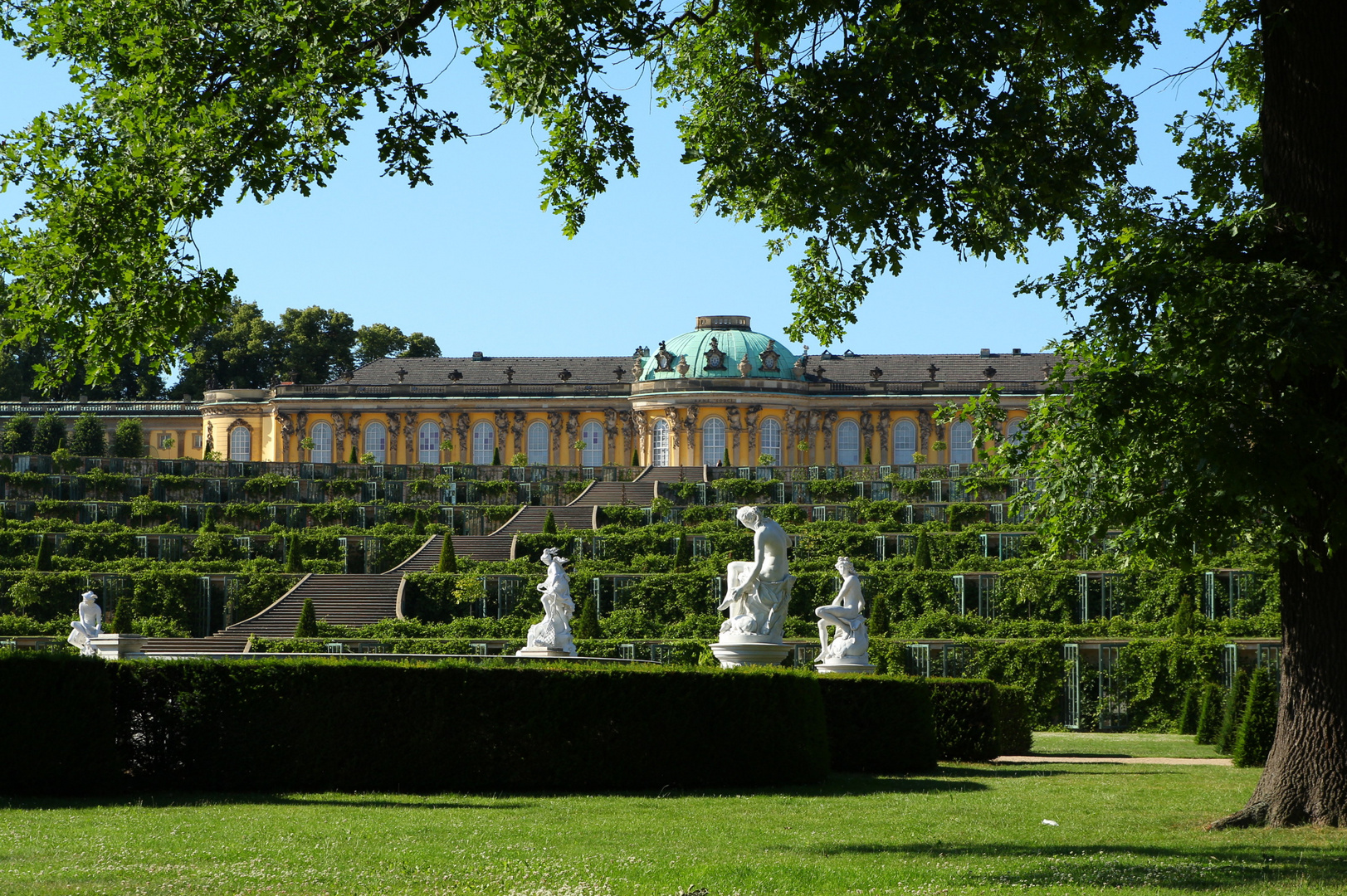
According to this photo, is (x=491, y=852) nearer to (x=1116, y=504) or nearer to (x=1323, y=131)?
(x=1116, y=504)

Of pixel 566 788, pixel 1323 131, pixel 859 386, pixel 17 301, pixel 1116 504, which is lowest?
pixel 566 788

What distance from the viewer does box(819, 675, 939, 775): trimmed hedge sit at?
1395 centimetres

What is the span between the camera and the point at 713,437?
73875 millimetres

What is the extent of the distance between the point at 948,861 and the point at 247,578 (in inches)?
1207

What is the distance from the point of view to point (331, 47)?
31.2ft

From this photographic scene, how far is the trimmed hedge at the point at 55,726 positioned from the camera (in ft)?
34.4

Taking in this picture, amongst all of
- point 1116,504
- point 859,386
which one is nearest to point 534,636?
point 1116,504

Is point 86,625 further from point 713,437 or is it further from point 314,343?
point 314,343

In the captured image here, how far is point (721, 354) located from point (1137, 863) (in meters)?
66.8

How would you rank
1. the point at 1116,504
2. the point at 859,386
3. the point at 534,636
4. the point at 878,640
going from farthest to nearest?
1. the point at 859,386
2. the point at 878,640
3. the point at 534,636
4. the point at 1116,504

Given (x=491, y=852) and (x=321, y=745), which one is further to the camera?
(x=321, y=745)

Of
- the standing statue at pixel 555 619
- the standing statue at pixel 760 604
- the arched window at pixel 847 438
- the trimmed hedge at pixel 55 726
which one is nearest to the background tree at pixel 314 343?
the arched window at pixel 847 438

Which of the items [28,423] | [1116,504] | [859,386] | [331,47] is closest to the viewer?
[331,47]

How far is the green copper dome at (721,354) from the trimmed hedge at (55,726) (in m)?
63.4
